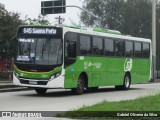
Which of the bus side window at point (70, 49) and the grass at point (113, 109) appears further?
the bus side window at point (70, 49)

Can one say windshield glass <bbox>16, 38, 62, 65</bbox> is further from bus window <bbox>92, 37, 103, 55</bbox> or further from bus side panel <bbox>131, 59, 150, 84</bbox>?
bus side panel <bbox>131, 59, 150, 84</bbox>

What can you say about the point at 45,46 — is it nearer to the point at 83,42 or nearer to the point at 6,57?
the point at 83,42

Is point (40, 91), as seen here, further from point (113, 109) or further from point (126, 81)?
point (113, 109)

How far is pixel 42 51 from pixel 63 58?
959 millimetres

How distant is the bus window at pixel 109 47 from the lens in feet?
84.0

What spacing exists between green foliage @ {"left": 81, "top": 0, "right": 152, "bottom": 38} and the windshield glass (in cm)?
5169

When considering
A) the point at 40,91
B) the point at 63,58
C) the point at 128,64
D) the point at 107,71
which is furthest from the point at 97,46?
the point at 128,64

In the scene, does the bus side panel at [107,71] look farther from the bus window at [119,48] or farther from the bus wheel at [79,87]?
the bus wheel at [79,87]

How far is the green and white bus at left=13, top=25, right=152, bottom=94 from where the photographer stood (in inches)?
838

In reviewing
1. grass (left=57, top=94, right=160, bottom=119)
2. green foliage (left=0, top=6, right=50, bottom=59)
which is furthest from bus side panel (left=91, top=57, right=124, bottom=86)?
green foliage (left=0, top=6, right=50, bottom=59)

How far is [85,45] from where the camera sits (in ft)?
76.9

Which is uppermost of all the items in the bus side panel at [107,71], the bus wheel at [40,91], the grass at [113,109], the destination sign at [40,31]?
the destination sign at [40,31]

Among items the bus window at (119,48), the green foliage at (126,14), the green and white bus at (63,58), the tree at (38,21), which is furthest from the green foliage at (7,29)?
the green foliage at (126,14)

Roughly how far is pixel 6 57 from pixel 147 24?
32.8 meters
